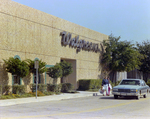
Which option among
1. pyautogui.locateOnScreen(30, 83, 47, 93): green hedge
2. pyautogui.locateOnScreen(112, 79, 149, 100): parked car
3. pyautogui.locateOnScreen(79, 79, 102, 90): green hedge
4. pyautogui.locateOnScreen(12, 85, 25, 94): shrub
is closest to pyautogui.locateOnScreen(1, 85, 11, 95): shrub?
pyautogui.locateOnScreen(12, 85, 25, 94): shrub

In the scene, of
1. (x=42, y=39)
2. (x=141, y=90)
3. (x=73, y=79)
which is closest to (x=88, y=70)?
(x=73, y=79)

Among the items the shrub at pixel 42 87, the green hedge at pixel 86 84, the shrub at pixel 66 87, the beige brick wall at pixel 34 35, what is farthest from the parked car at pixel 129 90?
the green hedge at pixel 86 84

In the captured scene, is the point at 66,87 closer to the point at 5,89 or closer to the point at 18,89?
the point at 18,89

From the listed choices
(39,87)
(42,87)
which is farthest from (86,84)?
(39,87)

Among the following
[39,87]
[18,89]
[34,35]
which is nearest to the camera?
[18,89]

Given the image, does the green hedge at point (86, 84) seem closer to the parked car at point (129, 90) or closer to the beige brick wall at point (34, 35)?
the beige brick wall at point (34, 35)

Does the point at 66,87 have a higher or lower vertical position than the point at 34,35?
lower

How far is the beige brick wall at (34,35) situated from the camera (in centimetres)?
2108

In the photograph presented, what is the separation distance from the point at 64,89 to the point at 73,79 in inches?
166

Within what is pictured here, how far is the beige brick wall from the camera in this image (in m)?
21.1

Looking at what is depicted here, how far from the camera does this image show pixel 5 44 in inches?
824

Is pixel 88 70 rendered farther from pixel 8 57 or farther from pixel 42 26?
pixel 8 57

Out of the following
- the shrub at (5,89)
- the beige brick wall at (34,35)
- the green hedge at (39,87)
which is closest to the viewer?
the shrub at (5,89)

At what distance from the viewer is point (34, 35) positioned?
24.1m
